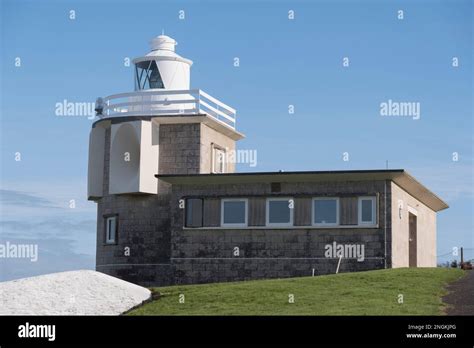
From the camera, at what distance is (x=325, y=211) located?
34.3 m

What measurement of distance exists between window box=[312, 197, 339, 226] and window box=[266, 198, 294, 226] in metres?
0.93

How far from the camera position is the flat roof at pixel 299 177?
33.5 metres

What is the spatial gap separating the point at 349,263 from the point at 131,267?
31.2ft

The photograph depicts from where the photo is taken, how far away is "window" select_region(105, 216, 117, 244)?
38594 millimetres

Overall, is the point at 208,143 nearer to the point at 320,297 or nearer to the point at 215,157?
the point at 215,157

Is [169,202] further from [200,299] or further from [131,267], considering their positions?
[200,299]

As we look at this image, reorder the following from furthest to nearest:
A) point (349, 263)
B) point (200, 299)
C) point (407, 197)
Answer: point (407, 197) < point (349, 263) < point (200, 299)

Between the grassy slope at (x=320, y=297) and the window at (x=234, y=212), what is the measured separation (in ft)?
21.1

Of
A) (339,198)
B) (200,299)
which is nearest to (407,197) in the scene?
(339,198)

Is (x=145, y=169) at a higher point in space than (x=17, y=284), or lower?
A: higher

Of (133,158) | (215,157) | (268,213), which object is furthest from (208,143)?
(268,213)
